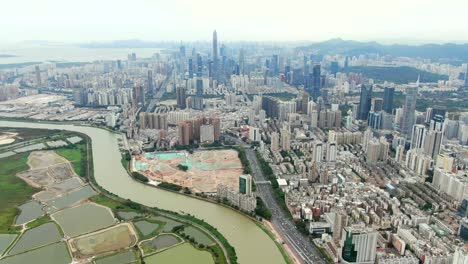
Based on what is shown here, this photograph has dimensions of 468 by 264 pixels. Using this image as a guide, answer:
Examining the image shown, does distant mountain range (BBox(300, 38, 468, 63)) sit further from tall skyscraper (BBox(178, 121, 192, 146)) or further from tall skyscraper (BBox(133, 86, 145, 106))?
tall skyscraper (BBox(178, 121, 192, 146))

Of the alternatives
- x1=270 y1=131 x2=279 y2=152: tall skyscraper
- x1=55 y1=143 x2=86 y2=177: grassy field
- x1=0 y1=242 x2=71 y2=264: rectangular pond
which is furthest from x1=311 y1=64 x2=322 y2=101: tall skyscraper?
x1=0 y1=242 x2=71 y2=264: rectangular pond

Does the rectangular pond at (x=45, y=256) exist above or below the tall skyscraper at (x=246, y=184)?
below

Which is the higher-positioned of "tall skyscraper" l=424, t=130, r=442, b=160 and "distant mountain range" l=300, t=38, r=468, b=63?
"distant mountain range" l=300, t=38, r=468, b=63

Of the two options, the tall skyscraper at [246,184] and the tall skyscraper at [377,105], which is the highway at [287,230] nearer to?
the tall skyscraper at [246,184]

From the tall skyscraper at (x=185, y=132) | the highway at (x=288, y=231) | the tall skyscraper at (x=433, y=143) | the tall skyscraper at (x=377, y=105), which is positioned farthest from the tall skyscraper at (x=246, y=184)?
the tall skyscraper at (x=377, y=105)

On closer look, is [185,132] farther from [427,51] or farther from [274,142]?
[427,51]

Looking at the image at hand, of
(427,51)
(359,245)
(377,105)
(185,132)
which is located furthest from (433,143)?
(427,51)
